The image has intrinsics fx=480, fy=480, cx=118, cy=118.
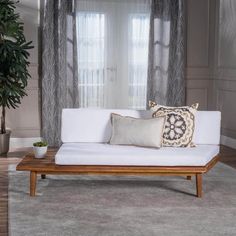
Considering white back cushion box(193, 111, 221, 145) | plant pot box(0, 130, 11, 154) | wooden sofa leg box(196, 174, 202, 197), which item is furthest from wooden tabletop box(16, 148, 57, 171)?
plant pot box(0, 130, 11, 154)

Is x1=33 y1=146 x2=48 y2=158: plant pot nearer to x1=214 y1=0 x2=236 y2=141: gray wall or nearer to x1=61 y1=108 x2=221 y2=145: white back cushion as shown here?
x1=61 y1=108 x2=221 y2=145: white back cushion

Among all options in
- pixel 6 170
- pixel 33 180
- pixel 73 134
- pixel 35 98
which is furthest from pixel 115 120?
pixel 35 98

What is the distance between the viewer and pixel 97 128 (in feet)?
15.1

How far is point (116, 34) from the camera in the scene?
6828 mm

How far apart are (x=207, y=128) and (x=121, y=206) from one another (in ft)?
4.23

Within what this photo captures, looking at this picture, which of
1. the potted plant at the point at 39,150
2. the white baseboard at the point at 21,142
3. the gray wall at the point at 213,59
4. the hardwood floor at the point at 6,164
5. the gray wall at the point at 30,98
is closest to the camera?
the hardwood floor at the point at 6,164

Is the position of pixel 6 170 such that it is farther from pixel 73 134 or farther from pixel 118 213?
pixel 118 213

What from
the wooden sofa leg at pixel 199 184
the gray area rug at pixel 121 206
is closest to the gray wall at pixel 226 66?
the gray area rug at pixel 121 206

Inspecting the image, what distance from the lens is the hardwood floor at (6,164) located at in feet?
11.4

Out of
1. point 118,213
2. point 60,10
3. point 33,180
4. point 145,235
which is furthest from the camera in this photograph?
point 60,10

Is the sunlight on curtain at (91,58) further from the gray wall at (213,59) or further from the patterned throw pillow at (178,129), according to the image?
the patterned throw pillow at (178,129)

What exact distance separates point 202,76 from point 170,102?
690 millimetres

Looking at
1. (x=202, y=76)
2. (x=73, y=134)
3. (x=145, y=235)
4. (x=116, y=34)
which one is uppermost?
(x=116, y=34)

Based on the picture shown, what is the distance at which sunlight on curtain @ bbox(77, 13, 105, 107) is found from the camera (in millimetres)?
6711
